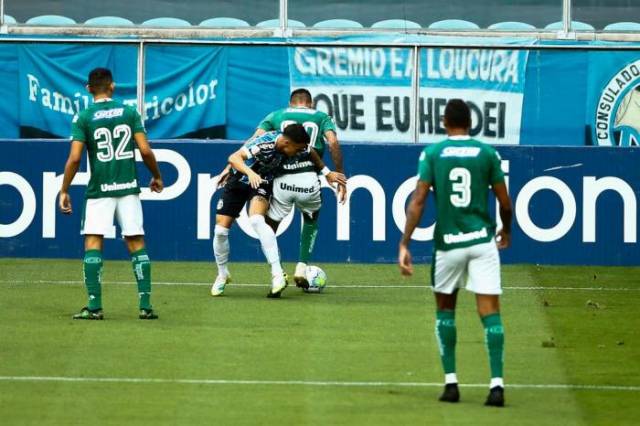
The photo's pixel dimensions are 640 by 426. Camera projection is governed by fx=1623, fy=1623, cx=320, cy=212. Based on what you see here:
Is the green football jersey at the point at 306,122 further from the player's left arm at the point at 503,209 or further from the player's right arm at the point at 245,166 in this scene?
the player's left arm at the point at 503,209

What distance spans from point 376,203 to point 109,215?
5400 millimetres

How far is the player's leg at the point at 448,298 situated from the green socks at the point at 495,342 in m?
0.23

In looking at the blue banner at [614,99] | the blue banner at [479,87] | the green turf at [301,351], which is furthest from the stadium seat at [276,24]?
the green turf at [301,351]

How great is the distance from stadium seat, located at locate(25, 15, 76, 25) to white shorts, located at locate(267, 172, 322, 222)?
29.9ft

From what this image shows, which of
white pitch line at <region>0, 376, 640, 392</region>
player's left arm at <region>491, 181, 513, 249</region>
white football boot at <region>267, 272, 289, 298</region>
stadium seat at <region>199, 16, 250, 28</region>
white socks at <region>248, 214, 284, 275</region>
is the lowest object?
white pitch line at <region>0, 376, 640, 392</region>

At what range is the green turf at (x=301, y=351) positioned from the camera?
376 inches

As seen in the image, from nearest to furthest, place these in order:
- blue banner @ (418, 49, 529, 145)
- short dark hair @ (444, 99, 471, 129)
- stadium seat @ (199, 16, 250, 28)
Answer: short dark hair @ (444, 99, 471, 129) → blue banner @ (418, 49, 529, 145) → stadium seat @ (199, 16, 250, 28)

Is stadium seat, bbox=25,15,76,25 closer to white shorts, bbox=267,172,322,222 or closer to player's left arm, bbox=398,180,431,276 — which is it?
white shorts, bbox=267,172,322,222

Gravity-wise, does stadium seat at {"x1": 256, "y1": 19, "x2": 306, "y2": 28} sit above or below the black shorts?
above

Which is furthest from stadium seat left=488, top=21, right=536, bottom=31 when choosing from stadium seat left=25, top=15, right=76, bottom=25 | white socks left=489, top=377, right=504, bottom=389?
white socks left=489, top=377, right=504, bottom=389

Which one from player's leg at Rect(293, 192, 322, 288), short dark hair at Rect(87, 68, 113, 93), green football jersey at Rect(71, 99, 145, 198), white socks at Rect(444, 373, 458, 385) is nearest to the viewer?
white socks at Rect(444, 373, 458, 385)

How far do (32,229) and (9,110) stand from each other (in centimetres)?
260

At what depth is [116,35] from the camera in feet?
74.8

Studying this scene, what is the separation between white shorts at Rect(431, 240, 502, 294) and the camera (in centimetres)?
968
